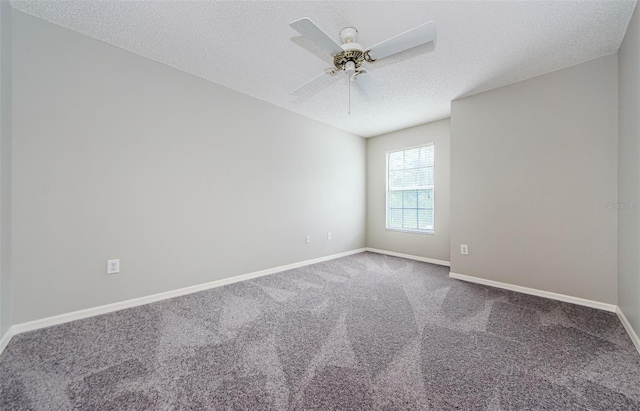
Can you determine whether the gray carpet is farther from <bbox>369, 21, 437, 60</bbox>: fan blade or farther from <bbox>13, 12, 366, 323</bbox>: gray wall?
<bbox>369, 21, 437, 60</bbox>: fan blade

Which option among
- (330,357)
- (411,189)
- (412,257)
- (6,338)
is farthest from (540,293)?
(6,338)

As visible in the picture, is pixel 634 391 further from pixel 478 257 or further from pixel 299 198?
pixel 299 198

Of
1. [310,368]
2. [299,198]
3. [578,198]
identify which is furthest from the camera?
[299,198]

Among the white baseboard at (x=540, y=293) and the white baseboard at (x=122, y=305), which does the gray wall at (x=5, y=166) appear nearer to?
the white baseboard at (x=122, y=305)

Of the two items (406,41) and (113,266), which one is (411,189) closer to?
(406,41)

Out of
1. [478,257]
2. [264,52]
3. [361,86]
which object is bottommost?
[478,257]

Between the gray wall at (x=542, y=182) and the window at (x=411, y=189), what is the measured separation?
2.87 feet

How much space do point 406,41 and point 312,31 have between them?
0.65 m

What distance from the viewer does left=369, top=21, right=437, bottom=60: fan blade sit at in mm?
1541

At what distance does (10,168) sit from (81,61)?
100cm

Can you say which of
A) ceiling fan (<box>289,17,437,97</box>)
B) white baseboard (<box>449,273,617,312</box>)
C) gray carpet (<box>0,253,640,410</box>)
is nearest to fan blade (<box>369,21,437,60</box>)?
ceiling fan (<box>289,17,437,97</box>)

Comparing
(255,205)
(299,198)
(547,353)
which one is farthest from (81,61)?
(547,353)

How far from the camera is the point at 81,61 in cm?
205

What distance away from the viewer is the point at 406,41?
5.49 feet
